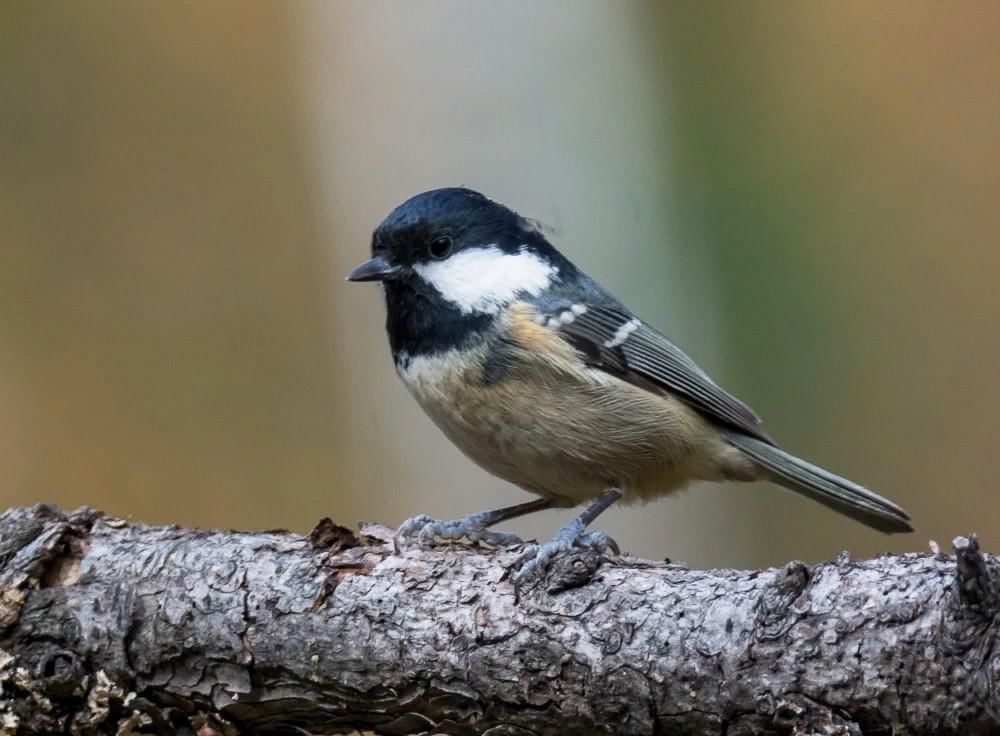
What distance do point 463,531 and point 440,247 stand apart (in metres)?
0.65

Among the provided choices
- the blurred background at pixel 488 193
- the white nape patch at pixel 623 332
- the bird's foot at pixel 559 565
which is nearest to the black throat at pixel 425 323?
the white nape patch at pixel 623 332

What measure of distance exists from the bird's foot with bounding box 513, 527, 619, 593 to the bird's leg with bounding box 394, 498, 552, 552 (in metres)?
0.22

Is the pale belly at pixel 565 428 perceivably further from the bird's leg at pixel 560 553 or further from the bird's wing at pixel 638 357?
the bird's leg at pixel 560 553

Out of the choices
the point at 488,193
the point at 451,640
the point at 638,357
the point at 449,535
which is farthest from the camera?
the point at 488,193

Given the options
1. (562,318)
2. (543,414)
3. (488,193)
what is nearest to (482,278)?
(562,318)

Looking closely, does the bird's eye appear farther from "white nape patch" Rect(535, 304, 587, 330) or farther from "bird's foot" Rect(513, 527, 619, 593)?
"bird's foot" Rect(513, 527, 619, 593)

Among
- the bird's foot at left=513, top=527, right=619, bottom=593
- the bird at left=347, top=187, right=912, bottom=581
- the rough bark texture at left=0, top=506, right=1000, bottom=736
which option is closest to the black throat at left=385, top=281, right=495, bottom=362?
the bird at left=347, top=187, right=912, bottom=581

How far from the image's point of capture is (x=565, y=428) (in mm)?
2057

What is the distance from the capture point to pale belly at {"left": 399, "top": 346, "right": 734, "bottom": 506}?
203cm

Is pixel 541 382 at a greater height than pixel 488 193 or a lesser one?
lesser

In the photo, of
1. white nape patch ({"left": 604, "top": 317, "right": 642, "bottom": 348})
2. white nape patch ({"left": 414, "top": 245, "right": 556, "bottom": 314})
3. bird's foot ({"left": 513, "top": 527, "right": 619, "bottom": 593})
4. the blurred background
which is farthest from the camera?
the blurred background

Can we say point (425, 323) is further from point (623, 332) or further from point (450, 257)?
point (623, 332)

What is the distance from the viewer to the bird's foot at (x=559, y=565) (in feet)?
5.05

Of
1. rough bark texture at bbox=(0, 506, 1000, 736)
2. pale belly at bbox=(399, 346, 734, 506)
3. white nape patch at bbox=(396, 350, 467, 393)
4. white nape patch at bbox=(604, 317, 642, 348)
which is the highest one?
white nape patch at bbox=(604, 317, 642, 348)
